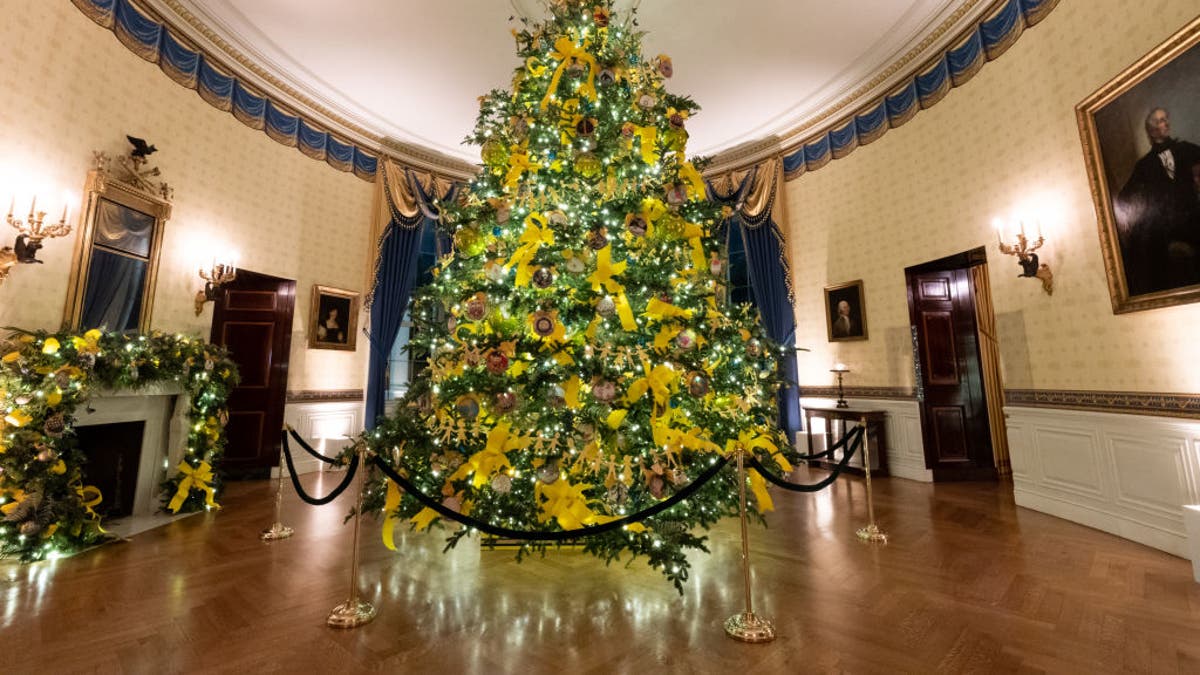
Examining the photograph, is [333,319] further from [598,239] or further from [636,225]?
[636,225]

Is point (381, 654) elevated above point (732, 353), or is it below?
below

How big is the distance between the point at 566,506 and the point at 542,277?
4.84ft

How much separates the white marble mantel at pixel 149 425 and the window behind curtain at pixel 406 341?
3.21 m

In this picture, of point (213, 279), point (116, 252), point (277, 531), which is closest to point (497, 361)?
point (277, 531)

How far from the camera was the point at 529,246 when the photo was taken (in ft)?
11.1

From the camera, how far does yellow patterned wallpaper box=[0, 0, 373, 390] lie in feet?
13.8

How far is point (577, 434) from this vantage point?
3289 mm

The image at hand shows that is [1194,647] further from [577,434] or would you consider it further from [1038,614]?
[577,434]

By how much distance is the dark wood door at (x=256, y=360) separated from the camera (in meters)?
6.68

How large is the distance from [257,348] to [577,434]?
5857 millimetres

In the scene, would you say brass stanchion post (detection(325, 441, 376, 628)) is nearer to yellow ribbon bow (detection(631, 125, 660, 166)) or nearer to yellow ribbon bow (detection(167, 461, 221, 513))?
yellow ribbon bow (detection(631, 125, 660, 166))

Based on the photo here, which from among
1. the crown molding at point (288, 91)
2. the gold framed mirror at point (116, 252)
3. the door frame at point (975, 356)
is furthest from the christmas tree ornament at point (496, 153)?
the door frame at point (975, 356)

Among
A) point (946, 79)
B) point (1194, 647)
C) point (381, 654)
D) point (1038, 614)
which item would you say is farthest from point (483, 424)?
point (946, 79)

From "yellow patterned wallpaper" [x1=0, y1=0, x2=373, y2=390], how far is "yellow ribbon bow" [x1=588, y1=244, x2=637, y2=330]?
4.86 m
